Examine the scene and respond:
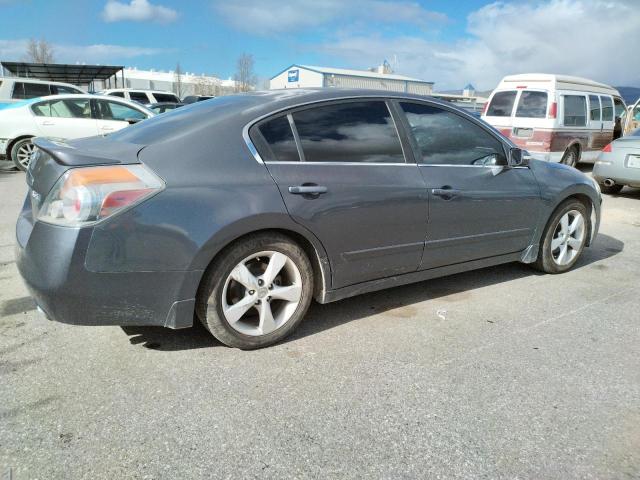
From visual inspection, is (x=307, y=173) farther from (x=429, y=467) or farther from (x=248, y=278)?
(x=429, y=467)

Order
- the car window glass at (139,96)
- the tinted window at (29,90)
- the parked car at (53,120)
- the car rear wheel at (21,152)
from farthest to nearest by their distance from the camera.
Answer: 1. the car window glass at (139,96)
2. the tinted window at (29,90)
3. the car rear wheel at (21,152)
4. the parked car at (53,120)

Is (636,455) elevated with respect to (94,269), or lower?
lower

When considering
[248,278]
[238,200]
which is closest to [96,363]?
[248,278]

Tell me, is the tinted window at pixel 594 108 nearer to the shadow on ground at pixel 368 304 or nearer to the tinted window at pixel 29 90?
the shadow on ground at pixel 368 304

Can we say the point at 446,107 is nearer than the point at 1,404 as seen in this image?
No

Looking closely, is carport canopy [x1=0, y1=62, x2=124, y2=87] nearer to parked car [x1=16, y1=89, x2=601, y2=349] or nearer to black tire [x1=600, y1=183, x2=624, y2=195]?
black tire [x1=600, y1=183, x2=624, y2=195]

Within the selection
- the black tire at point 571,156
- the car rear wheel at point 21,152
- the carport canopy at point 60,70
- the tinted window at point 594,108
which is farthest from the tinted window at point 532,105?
the carport canopy at point 60,70

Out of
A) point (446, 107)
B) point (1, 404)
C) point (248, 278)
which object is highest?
point (446, 107)

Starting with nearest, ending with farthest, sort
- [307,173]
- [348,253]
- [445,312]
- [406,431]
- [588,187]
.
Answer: [406,431]
[307,173]
[348,253]
[445,312]
[588,187]

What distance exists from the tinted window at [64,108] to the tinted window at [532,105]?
9.28 metres

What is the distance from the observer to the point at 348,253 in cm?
312

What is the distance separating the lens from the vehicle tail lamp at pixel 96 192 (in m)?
2.38

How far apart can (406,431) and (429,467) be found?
0.77 ft

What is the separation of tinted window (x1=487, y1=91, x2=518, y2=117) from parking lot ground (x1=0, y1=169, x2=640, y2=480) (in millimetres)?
8245
